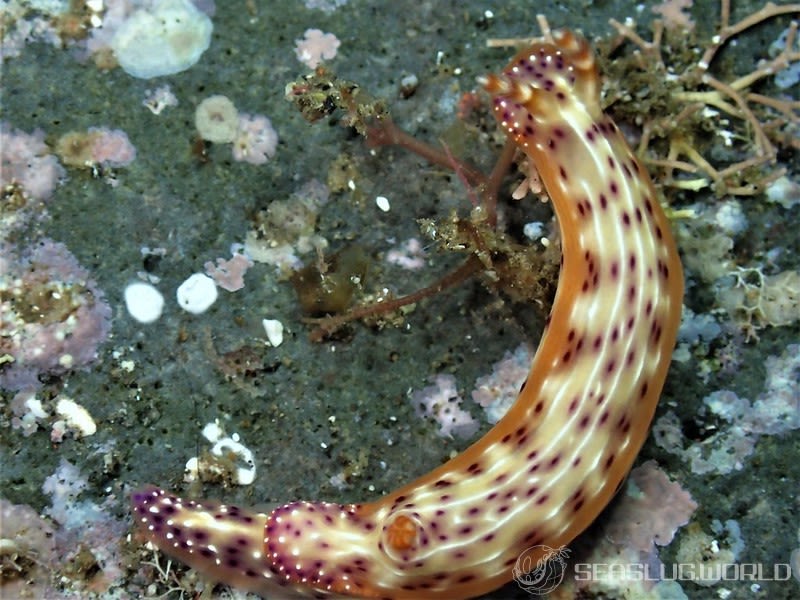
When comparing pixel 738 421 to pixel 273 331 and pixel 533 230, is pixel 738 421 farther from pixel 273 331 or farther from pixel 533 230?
pixel 273 331

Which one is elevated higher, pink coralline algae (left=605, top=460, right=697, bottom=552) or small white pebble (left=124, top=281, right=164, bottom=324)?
small white pebble (left=124, top=281, right=164, bottom=324)

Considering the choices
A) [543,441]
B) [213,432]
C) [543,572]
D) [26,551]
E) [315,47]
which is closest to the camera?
[543,441]

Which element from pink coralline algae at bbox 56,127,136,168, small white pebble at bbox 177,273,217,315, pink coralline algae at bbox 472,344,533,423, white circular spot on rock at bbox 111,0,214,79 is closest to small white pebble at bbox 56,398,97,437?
small white pebble at bbox 177,273,217,315

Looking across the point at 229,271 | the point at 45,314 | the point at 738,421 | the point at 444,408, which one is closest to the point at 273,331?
the point at 229,271

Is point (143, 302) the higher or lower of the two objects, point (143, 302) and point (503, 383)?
the higher

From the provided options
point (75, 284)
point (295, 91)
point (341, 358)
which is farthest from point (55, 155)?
point (341, 358)

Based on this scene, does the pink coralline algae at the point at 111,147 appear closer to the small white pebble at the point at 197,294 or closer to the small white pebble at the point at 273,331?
the small white pebble at the point at 197,294

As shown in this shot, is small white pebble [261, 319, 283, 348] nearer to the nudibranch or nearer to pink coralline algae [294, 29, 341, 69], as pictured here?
the nudibranch
